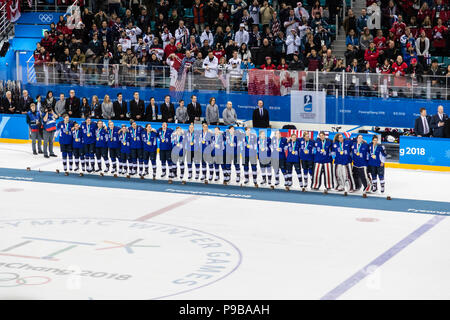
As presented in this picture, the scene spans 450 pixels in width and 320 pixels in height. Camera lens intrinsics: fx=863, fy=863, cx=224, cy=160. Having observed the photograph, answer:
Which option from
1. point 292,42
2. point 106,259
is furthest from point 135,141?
point 292,42

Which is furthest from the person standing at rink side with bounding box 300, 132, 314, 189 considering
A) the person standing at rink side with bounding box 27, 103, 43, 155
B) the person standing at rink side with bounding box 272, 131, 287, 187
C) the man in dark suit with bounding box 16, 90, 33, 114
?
the man in dark suit with bounding box 16, 90, 33, 114

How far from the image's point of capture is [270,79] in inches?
1043

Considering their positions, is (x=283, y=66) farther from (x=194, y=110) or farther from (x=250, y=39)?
(x=194, y=110)

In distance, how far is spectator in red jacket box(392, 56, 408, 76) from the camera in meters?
25.6

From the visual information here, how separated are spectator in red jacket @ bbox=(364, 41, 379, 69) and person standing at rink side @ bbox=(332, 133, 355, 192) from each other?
20.1 ft

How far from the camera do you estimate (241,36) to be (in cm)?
2897

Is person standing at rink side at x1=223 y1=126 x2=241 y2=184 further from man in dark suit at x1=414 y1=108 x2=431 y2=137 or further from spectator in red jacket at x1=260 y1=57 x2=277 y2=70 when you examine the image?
spectator in red jacket at x1=260 y1=57 x2=277 y2=70

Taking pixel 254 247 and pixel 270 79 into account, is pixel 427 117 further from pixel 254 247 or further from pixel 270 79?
pixel 254 247

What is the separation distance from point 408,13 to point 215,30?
21.4 feet

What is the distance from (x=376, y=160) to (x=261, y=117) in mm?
6027

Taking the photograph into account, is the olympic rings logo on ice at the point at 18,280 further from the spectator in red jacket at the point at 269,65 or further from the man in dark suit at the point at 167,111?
the spectator in red jacket at the point at 269,65

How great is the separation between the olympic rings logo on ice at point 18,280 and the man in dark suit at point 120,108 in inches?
530

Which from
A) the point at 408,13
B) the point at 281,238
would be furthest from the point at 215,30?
the point at 281,238
